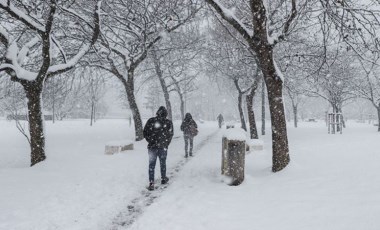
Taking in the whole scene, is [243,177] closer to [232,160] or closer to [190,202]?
[232,160]

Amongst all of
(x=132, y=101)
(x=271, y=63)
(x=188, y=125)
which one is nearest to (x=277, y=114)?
(x=271, y=63)

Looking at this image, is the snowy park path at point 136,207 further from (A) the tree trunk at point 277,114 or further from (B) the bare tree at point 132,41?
(B) the bare tree at point 132,41

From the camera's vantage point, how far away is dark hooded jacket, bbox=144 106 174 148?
8.91m

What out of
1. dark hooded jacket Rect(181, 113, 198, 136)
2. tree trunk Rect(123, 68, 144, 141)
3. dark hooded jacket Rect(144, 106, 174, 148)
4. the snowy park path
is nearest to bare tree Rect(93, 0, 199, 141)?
tree trunk Rect(123, 68, 144, 141)

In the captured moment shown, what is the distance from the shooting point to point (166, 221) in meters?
5.95

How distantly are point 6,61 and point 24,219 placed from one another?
603 centimetres

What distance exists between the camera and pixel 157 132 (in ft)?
29.2

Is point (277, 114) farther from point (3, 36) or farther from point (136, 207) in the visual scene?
point (3, 36)

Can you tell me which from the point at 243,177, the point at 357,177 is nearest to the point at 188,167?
the point at 243,177

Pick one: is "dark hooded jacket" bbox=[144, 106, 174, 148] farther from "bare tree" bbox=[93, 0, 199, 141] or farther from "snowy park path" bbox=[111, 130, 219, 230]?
"bare tree" bbox=[93, 0, 199, 141]

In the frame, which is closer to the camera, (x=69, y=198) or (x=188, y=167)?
(x=69, y=198)

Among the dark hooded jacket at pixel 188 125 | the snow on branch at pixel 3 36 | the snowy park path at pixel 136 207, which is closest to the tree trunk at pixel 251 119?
the dark hooded jacket at pixel 188 125

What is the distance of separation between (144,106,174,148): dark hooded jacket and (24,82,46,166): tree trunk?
12.5ft

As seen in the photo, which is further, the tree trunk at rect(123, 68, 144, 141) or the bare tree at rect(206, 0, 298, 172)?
the tree trunk at rect(123, 68, 144, 141)
